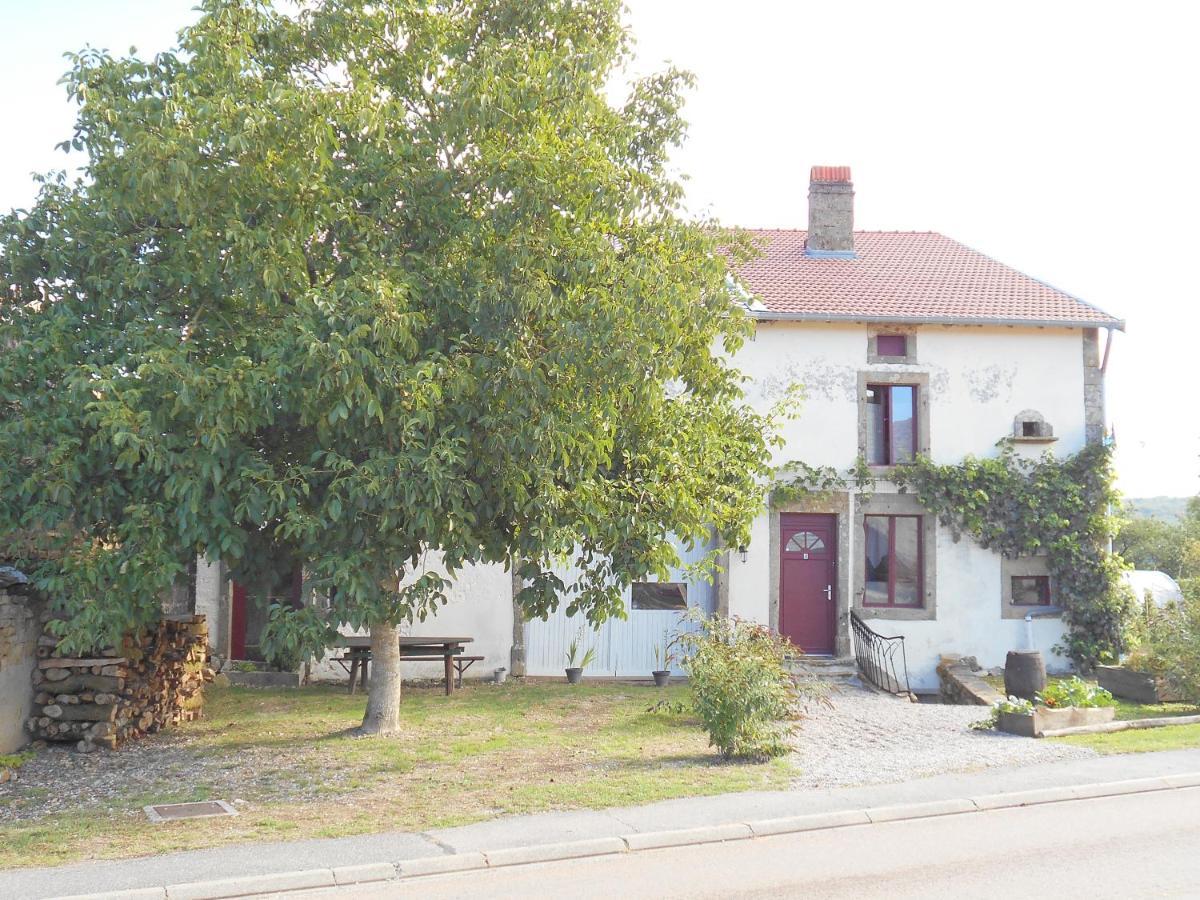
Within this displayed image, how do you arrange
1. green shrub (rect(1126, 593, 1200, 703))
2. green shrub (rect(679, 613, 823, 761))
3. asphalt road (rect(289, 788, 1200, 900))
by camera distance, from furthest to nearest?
green shrub (rect(1126, 593, 1200, 703)) → green shrub (rect(679, 613, 823, 761)) → asphalt road (rect(289, 788, 1200, 900))

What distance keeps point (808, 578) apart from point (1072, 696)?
5.66m

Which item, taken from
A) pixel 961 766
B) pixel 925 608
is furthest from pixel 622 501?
pixel 925 608

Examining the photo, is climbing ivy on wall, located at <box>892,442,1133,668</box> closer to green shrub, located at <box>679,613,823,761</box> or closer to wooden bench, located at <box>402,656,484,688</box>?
wooden bench, located at <box>402,656,484,688</box>

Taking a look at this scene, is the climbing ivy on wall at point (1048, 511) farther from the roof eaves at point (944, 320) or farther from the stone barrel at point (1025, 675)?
the stone barrel at point (1025, 675)

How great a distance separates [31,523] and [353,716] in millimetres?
5069

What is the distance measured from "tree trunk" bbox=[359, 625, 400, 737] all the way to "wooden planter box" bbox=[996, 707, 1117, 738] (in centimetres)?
671

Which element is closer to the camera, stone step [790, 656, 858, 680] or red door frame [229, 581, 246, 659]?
stone step [790, 656, 858, 680]

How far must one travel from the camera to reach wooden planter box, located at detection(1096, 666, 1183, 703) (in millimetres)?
14484

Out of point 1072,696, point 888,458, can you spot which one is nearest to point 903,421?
point 888,458

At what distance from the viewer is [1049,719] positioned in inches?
464

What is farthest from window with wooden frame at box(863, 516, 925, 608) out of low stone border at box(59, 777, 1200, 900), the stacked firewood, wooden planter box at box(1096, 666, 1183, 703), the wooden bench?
the stacked firewood

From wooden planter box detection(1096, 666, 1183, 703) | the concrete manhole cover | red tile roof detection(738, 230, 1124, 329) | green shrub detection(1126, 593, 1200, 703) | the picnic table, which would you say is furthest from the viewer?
red tile roof detection(738, 230, 1124, 329)

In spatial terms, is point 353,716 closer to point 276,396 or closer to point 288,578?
point 288,578

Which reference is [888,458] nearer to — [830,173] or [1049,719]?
[830,173]
